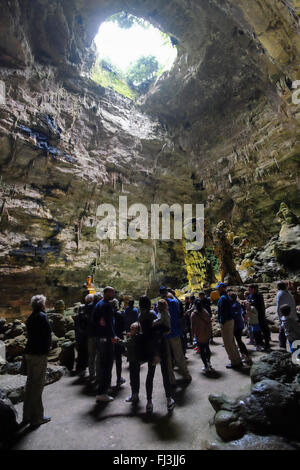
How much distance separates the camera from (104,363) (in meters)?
3.80

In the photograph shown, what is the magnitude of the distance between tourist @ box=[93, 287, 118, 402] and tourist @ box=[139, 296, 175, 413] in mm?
670

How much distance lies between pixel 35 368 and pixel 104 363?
107cm

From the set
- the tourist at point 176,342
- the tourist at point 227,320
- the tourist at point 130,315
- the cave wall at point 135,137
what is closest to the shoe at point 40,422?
the tourist at point 176,342

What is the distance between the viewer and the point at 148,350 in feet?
11.0

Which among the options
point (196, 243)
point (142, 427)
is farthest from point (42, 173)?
point (142, 427)

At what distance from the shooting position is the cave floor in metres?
2.63

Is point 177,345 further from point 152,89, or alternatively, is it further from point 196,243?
point 152,89

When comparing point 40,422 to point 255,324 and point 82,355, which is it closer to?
point 82,355

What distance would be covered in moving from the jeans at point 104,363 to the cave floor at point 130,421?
0.92 feet

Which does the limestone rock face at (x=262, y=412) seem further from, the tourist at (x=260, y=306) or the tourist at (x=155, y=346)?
the tourist at (x=260, y=306)

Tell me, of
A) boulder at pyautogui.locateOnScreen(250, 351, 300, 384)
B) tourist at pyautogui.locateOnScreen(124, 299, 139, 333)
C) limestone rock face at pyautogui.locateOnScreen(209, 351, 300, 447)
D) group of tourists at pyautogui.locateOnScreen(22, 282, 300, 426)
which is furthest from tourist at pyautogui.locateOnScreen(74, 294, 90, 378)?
boulder at pyautogui.locateOnScreen(250, 351, 300, 384)

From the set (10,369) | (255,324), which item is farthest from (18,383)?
(255,324)

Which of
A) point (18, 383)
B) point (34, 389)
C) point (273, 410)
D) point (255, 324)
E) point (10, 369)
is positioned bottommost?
point (10, 369)

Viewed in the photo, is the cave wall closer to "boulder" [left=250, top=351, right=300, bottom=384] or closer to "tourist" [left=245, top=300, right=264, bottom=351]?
"tourist" [left=245, top=300, right=264, bottom=351]
